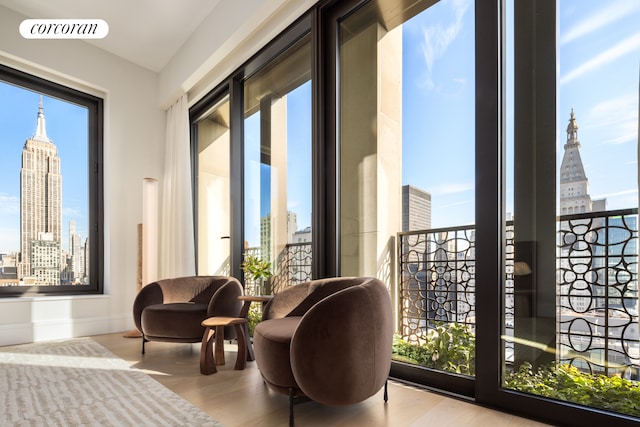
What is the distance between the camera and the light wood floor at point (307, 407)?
6.39 ft

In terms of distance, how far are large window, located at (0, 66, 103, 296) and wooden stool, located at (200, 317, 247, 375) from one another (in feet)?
8.74

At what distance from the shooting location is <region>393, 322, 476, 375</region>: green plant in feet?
7.88

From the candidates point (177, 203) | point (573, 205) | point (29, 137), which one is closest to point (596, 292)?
point (573, 205)

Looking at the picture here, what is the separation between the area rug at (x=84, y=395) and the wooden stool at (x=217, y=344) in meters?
0.35

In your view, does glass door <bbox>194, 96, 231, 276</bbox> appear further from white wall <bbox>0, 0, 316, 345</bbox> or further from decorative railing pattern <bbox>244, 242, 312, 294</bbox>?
decorative railing pattern <bbox>244, 242, 312, 294</bbox>

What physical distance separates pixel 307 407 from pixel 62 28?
463 centimetres

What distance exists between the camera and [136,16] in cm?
423

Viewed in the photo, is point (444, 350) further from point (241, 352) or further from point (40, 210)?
point (40, 210)

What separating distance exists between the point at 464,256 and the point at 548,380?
0.83 meters

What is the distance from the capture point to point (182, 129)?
4.98 metres

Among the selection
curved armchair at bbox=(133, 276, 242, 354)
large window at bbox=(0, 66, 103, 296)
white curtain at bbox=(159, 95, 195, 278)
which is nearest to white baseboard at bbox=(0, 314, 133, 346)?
large window at bbox=(0, 66, 103, 296)

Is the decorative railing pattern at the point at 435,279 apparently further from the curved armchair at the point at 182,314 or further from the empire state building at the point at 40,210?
the empire state building at the point at 40,210

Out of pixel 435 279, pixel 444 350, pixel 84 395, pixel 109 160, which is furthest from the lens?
pixel 109 160

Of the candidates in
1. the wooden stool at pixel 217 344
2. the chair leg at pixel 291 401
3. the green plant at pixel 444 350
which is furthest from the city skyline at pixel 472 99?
the chair leg at pixel 291 401
